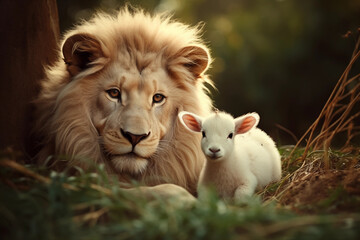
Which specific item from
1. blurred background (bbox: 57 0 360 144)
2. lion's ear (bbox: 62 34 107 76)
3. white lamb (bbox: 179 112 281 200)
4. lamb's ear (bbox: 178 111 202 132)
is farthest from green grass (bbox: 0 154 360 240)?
blurred background (bbox: 57 0 360 144)

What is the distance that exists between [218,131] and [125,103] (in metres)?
0.81

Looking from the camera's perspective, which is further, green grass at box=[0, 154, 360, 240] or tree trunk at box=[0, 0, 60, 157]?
tree trunk at box=[0, 0, 60, 157]

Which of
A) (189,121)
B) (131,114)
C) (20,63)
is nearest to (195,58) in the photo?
(189,121)

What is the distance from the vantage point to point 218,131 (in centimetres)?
376

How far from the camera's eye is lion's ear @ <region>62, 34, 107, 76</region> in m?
4.11

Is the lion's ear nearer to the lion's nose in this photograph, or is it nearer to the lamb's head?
the lion's nose

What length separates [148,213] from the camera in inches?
104

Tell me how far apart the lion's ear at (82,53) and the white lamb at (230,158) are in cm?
86

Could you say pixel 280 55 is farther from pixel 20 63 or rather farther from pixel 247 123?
pixel 20 63

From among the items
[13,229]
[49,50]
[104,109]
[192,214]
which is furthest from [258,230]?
[49,50]

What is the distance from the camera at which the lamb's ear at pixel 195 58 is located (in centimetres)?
444

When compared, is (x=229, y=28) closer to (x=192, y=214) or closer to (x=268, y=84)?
(x=268, y=84)

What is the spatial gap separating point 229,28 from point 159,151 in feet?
32.7

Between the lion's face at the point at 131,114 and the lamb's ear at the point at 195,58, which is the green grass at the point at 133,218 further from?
the lamb's ear at the point at 195,58
